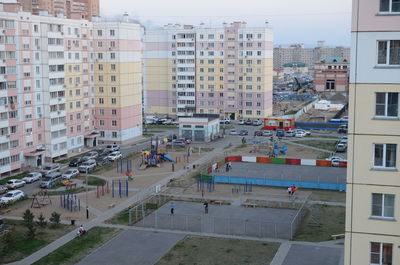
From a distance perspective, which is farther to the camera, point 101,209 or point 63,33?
point 63,33

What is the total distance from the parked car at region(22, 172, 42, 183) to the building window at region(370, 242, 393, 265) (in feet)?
124

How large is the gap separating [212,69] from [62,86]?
37.9 m

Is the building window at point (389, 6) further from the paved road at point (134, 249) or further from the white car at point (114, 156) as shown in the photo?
the white car at point (114, 156)

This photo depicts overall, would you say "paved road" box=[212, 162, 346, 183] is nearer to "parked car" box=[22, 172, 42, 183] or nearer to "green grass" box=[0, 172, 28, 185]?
"parked car" box=[22, 172, 42, 183]

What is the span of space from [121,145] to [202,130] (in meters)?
10.7

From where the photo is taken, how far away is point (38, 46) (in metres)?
53.3

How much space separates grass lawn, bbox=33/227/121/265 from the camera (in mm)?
27719

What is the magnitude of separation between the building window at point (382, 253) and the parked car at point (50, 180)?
34.5 m

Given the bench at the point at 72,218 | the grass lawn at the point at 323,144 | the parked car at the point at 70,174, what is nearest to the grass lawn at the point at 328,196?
the bench at the point at 72,218

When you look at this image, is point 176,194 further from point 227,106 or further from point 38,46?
point 227,106

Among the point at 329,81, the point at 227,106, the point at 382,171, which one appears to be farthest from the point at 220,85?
the point at 382,171

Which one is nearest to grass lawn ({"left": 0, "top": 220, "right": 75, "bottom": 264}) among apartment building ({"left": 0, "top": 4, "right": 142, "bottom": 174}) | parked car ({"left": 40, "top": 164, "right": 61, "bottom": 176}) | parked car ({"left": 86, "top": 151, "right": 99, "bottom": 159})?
parked car ({"left": 40, "top": 164, "right": 61, "bottom": 176})

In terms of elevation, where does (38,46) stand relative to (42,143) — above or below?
above

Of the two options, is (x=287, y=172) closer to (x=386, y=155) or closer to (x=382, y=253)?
(x=382, y=253)
